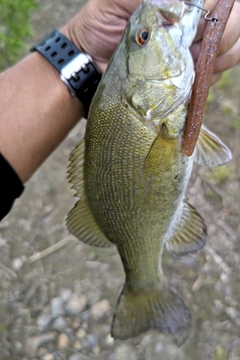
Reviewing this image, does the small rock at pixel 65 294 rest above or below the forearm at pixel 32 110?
below

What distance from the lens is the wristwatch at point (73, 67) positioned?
1.85m

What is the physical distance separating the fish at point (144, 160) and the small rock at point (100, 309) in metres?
0.86

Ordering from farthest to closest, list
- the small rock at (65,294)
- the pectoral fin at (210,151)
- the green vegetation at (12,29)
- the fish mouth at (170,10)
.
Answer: the green vegetation at (12,29)
the small rock at (65,294)
the pectoral fin at (210,151)
the fish mouth at (170,10)

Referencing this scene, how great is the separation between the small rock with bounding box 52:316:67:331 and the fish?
2.87 feet

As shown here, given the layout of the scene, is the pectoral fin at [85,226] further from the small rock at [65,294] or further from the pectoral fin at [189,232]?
the small rock at [65,294]

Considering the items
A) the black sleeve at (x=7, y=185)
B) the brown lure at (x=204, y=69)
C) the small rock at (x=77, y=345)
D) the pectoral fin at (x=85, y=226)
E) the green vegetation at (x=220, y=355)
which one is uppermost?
the brown lure at (x=204, y=69)

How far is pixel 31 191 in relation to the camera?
302 cm

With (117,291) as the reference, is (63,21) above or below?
above

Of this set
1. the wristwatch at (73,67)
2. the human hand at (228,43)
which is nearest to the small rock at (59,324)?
the wristwatch at (73,67)

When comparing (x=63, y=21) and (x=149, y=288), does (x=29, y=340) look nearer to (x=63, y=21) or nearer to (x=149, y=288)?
(x=149, y=288)

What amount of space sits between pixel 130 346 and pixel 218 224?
1.08 meters

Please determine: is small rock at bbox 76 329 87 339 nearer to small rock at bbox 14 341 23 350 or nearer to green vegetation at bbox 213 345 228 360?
small rock at bbox 14 341 23 350

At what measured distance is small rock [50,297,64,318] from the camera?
2.52m

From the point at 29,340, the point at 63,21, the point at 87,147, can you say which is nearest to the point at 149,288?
the point at 87,147
